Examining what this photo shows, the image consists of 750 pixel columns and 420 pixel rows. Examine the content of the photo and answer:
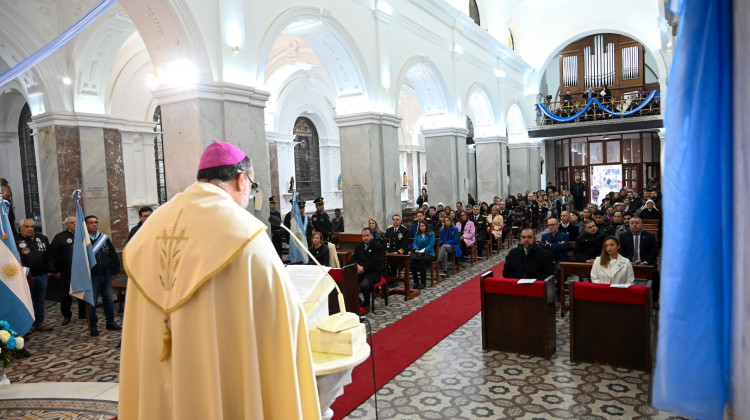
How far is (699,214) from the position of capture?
1.41 m

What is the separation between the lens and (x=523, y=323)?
5.72 m

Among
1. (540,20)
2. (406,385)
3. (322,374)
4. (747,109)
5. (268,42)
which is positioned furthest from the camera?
(540,20)

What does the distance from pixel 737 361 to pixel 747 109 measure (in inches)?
26.7

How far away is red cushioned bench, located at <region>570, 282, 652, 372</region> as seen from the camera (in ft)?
16.7

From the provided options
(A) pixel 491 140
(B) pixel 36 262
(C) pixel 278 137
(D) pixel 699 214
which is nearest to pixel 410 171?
(A) pixel 491 140

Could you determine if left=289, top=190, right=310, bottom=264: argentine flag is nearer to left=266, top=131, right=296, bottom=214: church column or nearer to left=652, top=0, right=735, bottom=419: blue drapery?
left=652, top=0, right=735, bottom=419: blue drapery

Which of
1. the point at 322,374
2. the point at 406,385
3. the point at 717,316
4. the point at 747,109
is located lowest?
the point at 406,385

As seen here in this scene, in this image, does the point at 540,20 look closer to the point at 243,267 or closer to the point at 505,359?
the point at 505,359

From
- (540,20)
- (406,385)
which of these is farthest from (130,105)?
(540,20)

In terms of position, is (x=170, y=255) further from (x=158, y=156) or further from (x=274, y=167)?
(x=274, y=167)

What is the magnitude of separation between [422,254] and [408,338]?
3.09 m

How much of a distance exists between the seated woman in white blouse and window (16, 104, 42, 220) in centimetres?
1568

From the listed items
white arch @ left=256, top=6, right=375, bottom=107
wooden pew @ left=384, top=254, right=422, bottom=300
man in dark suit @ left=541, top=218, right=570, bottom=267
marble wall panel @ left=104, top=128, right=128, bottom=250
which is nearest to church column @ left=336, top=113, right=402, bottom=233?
white arch @ left=256, top=6, right=375, bottom=107

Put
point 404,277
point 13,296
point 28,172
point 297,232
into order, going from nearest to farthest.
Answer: point 13,296 < point 404,277 < point 297,232 < point 28,172
